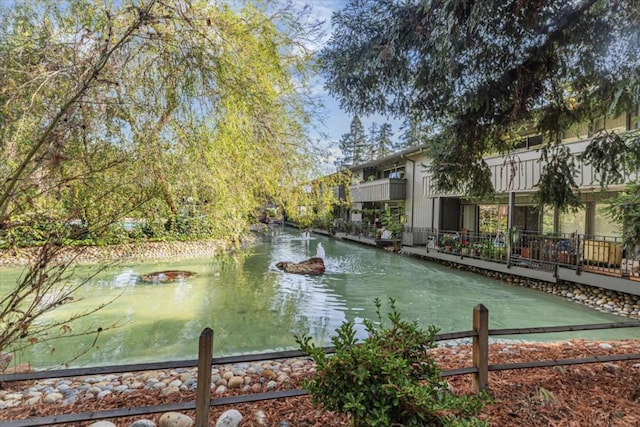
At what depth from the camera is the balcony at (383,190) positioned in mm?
19781

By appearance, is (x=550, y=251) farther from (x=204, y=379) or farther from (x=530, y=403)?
(x=204, y=379)

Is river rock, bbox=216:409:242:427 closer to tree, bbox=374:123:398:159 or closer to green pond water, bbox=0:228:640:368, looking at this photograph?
green pond water, bbox=0:228:640:368

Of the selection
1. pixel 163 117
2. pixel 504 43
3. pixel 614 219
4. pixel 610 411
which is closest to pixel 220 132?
pixel 163 117

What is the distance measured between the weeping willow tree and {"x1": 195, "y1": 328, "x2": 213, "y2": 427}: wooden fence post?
90cm

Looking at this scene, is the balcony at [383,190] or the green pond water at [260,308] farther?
the balcony at [383,190]

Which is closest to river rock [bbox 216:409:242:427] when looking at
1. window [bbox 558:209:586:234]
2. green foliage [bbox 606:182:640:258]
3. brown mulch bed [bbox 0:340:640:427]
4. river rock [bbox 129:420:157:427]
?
brown mulch bed [bbox 0:340:640:427]

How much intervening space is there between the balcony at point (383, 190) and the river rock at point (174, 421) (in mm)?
15873

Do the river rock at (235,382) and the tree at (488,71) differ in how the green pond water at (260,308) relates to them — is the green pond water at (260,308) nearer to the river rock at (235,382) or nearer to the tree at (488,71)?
the river rock at (235,382)

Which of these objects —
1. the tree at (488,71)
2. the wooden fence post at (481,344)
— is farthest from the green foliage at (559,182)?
the wooden fence post at (481,344)

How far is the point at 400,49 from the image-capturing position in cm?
382

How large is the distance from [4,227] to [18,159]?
36.3 inches

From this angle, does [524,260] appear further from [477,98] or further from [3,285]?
[3,285]

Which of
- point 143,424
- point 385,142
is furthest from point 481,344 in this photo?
point 385,142

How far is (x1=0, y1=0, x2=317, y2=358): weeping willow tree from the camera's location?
99.2 inches
